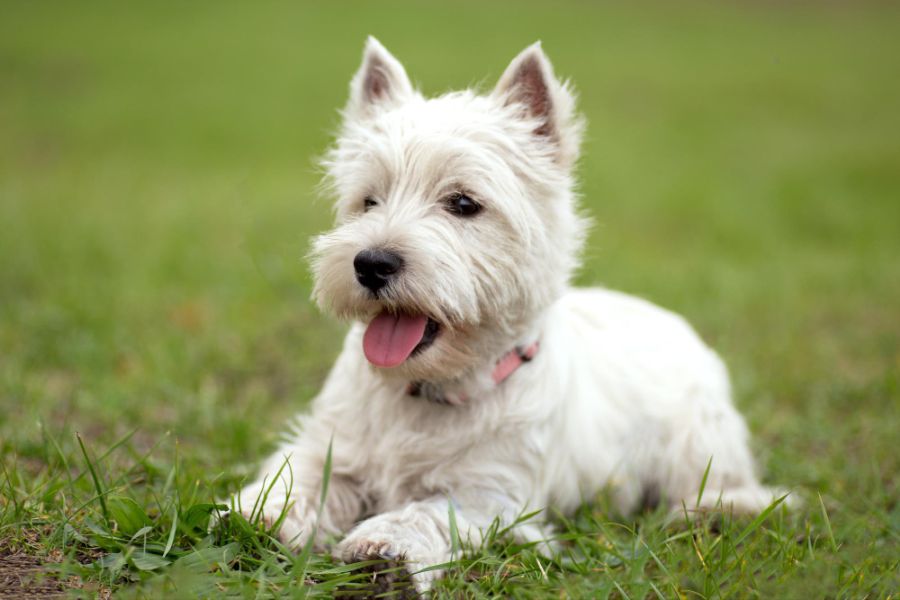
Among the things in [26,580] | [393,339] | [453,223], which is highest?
[453,223]

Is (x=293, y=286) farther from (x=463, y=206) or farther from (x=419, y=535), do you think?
(x=419, y=535)

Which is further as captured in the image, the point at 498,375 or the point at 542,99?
the point at 542,99

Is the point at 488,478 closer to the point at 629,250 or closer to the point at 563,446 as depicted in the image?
the point at 563,446

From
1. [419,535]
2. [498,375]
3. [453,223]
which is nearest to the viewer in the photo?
[419,535]

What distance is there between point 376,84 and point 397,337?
132 cm

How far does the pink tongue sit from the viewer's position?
343 cm

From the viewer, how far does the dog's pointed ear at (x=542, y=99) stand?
12.6ft

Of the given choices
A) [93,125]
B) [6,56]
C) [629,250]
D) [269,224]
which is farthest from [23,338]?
[6,56]

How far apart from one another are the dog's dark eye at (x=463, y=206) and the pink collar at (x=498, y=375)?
0.60 meters

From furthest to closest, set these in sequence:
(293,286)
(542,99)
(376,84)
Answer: (293,286) → (376,84) → (542,99)

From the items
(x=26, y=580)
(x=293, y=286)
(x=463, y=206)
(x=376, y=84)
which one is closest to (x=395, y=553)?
(x=26, y=580)

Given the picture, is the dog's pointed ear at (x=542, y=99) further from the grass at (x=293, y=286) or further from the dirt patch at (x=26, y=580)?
the dirt patch at (x=26, y=580)

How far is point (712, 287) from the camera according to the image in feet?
25.7

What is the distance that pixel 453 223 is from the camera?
3557 mm
